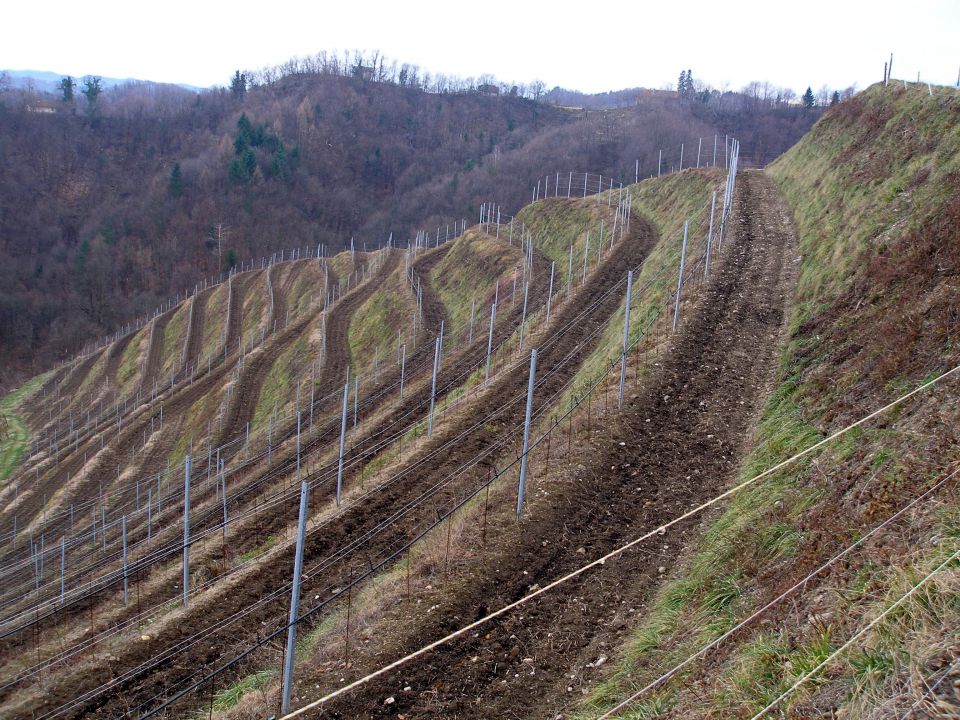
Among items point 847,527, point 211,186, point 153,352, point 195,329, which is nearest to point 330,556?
point 847,527

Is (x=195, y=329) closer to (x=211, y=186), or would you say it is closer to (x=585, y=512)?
(x=585, y=512)

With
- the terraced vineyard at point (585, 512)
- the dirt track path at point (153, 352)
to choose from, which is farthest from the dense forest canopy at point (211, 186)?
the terraced vineyard at point (585, 512)

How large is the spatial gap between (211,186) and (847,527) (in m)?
172

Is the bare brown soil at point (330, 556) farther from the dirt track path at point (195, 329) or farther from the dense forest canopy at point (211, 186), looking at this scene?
the dense forest canopy at point (211, 186)

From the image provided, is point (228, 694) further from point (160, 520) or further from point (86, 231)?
point (86, 231)

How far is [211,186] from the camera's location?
160000 millimetres

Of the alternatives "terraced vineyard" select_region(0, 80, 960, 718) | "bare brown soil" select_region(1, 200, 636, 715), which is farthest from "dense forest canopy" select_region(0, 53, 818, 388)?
"bare brown soil" select_region(1, 200, 636, 715)

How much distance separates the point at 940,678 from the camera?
19.5ft

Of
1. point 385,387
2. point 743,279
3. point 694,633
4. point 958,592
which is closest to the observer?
point 958,592

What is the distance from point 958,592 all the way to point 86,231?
17599 cm

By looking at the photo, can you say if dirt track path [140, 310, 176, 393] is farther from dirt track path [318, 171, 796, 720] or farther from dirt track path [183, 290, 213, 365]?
dirt track path [318, 171, 796, 720]

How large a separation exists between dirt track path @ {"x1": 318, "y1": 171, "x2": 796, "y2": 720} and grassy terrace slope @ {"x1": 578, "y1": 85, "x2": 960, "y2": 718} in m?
0.81

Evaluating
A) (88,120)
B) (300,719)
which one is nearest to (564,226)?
(300,719)

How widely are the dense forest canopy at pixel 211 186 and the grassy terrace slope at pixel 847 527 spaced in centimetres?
11054
